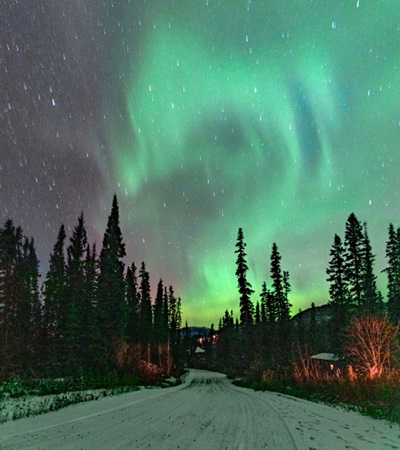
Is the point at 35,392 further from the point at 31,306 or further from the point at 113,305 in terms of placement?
the point at 31,306

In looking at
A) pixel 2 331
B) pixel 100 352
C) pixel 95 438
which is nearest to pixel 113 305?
pixel 100 352

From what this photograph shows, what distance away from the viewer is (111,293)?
41312mm

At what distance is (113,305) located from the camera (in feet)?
133

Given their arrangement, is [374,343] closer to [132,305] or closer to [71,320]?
[71,320]

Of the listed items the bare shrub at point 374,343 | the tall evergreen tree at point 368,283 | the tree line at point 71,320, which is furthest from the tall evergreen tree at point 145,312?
the bare shrub at point 374,343

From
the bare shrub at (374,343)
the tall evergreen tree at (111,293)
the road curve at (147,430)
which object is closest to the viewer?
the road curve at (147,430)

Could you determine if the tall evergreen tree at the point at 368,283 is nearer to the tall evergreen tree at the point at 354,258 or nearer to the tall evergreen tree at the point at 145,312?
the tall evergreen tree at the point at 354,258

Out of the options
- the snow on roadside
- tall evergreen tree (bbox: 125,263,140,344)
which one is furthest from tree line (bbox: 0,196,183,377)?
the snow on roadside

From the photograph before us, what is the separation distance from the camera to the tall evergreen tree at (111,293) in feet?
126

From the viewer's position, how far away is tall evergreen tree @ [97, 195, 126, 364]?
3838 centimetres

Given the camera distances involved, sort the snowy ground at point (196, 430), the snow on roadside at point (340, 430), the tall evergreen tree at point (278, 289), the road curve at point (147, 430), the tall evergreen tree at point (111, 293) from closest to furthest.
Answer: the road curve at point (147, 430) → the snowy ground at point (196, 430) → the snow on roadside at point (340, 430) → the tall evergreen tree at point (111, 293) → the tall evergreen tree at point (278, 289)

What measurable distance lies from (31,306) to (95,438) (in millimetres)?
41967

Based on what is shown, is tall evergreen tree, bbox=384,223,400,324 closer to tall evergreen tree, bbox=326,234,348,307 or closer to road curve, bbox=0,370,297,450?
tall evergreen tree, bbox=326,234,348,307

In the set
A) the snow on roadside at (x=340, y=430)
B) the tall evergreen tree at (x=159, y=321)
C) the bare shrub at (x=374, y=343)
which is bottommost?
the snow on roadside at (x=340, y=430)
